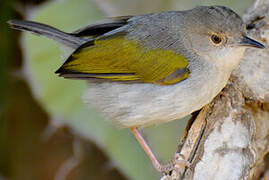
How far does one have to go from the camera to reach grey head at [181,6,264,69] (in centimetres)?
308

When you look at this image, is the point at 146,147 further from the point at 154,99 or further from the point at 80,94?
the point at 80,94

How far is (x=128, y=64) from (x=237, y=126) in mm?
910

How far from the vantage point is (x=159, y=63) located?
326 cm

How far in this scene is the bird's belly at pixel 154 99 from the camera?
3107 mm

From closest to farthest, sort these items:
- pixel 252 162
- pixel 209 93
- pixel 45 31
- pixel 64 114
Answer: pixel 252 162, pixel 209 93, pixel 45 31, pixel 64 114

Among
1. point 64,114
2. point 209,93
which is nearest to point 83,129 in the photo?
point 64,114

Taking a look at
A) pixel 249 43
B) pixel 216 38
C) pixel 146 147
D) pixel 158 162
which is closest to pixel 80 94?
pixel 146 147

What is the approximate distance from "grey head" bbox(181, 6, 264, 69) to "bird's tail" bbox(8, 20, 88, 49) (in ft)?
2.96

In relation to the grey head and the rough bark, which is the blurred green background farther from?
the grey head

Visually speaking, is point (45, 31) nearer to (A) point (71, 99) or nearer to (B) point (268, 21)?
(A) point (71, 99)

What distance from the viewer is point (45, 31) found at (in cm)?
353

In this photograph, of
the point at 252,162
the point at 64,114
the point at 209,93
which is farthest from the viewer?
the point at 64,114

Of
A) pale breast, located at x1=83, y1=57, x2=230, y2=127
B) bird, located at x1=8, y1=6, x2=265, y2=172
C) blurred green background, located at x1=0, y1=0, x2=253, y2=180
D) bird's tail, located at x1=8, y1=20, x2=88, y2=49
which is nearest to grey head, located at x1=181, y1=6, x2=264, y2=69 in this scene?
bird, located at x1=8, y1=6, x2=265, y2=172

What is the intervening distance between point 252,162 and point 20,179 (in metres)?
3.23
